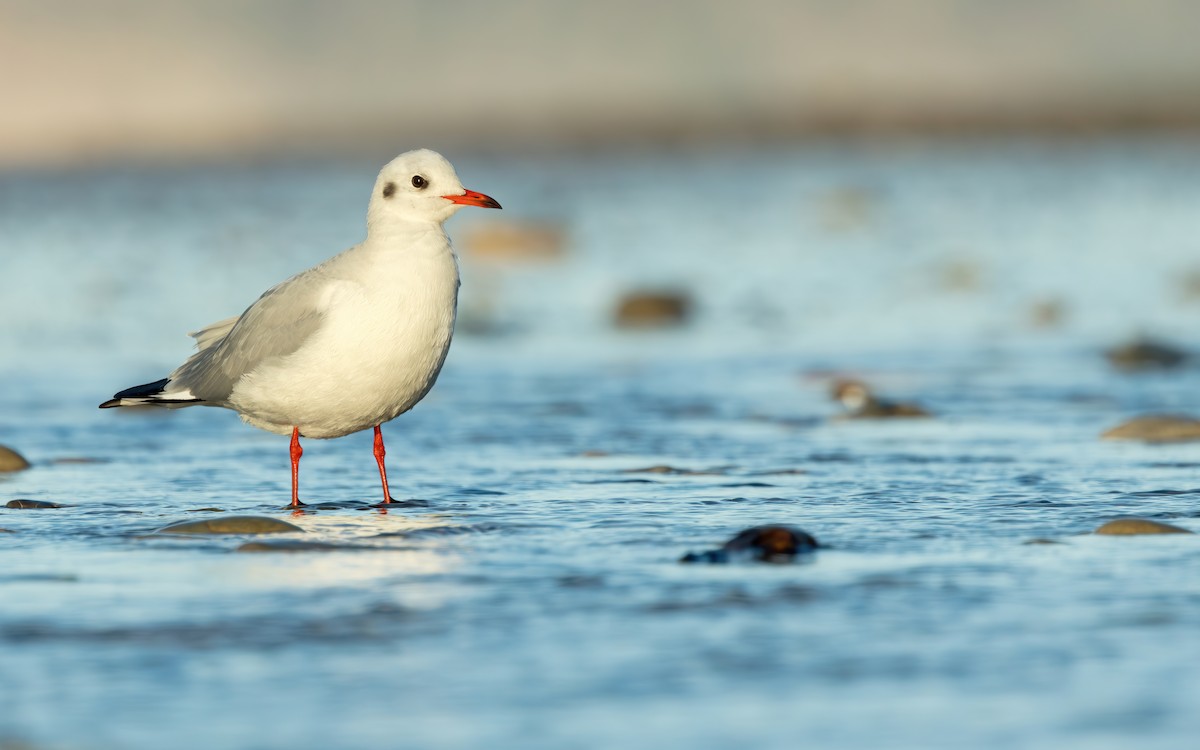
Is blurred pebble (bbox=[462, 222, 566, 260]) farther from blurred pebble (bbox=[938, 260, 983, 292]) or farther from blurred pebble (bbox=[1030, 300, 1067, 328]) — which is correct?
blurred pebble (bbox=[1030, 300, 1067, 328])

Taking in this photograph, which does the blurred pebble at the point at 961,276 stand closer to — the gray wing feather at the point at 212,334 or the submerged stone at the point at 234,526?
the gray wing feather at the point at 212,334

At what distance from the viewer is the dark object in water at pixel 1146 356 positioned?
1109 cm

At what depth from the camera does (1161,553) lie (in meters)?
5.87

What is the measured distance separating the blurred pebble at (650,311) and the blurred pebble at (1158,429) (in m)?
5.56

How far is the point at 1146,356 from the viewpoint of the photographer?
11188 mm

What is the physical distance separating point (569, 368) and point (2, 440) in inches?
140

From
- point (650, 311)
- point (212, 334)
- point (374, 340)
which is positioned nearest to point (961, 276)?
point (650, 311)

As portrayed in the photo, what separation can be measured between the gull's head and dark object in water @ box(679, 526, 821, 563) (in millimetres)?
1913

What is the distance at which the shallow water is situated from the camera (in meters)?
4.38

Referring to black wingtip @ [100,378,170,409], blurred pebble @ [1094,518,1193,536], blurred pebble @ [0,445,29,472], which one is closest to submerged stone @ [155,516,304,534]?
black wingtip @ [100,378,170,409]

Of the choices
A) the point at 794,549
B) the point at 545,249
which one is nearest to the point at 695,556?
the point at 794,549

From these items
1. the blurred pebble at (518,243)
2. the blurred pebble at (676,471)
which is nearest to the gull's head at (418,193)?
the blurred pebble at (676,471)

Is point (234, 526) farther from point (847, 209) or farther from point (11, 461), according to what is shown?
point (847, 209)

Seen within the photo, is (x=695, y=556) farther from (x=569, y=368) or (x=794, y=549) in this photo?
(x=569, y=368)
